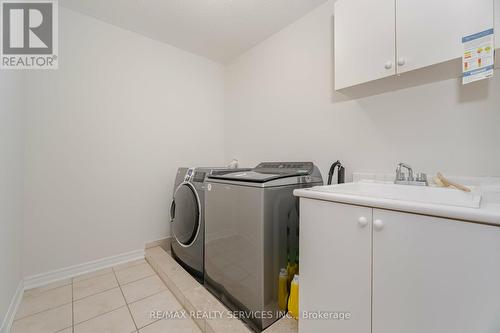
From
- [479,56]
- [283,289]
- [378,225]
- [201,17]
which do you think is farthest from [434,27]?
[201,17]

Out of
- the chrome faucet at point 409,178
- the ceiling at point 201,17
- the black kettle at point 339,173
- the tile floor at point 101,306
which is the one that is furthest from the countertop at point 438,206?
the ceiling at point 201,17

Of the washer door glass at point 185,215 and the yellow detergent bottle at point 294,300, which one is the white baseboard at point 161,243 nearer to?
the washer door glass at point 185,215

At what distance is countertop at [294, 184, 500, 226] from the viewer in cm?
60

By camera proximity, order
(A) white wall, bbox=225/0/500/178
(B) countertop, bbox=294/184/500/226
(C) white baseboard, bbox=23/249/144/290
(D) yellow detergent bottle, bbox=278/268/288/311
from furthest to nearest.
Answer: (C) white baseboard, bbox=23/249/144/290 < (D) yellow detergent bottle, bbox=278/268/288/311 < (A) white wall, bbox=225/0/500/178 < (B) countertop, bbox=294/184/500/226

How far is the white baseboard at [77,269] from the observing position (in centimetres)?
169

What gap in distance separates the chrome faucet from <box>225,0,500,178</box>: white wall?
0.08 m

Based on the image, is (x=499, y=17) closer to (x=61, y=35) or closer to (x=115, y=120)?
(x=115, y=120)

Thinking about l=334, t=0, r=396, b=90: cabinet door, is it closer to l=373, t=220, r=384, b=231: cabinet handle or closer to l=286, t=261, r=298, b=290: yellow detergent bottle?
l=373, t=220, r=384, b=231: cabinet handle

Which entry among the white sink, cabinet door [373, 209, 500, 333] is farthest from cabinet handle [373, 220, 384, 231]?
Result: the white sink

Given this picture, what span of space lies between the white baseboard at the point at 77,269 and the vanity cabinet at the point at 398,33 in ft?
8.34

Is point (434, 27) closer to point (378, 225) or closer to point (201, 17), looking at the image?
point (378, 225)

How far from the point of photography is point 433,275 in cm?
68

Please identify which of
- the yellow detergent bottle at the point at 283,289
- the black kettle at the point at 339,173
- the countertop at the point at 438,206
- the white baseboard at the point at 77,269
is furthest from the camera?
the white baseboard at the point at 77,269

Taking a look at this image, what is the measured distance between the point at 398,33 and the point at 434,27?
6.1 inches
